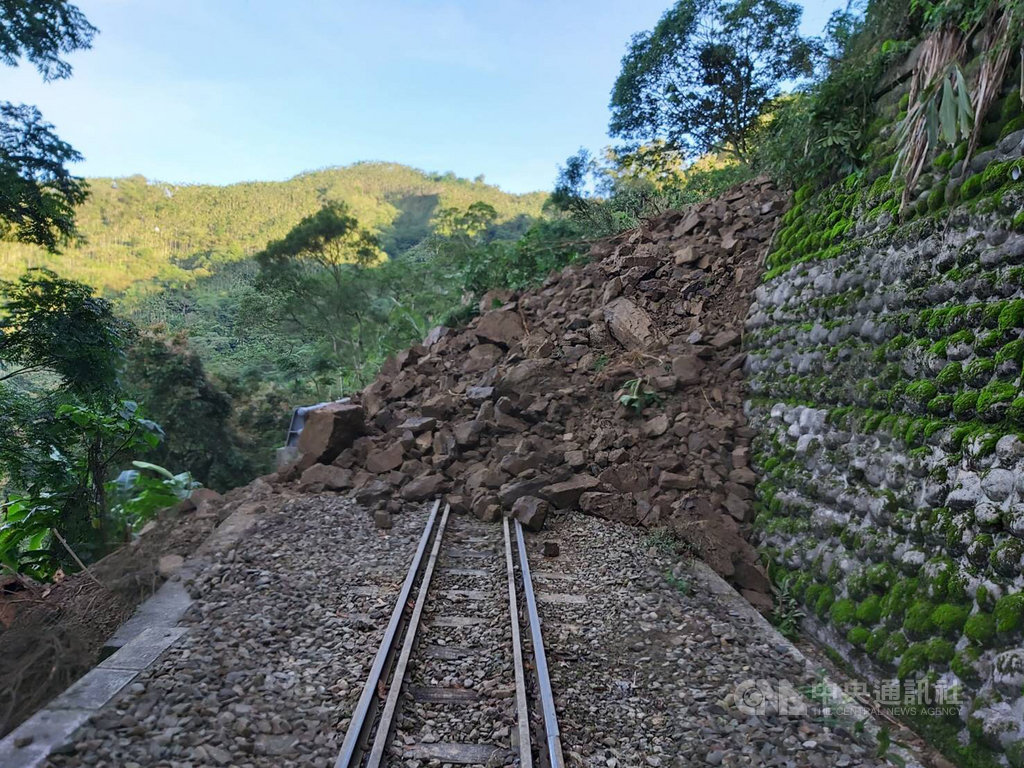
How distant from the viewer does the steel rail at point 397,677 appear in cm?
336

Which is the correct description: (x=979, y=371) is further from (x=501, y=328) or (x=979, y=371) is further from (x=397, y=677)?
(x=501, y=328)

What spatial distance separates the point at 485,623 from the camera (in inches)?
200

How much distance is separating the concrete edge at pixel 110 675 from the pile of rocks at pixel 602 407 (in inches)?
104

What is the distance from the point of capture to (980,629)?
3.54 metres

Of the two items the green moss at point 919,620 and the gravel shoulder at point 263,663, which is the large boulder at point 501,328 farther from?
the green moss at point 919,620

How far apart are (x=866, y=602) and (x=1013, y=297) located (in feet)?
7.69

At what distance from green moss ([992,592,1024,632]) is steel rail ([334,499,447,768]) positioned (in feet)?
11.8

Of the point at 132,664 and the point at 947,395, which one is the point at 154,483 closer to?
the point at 132,664

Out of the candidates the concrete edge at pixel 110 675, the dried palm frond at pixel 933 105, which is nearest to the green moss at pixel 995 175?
the dried palm frond at pixel 933 105

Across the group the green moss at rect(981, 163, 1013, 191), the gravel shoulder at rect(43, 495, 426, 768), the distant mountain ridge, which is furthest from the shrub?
the distant mountain ridge

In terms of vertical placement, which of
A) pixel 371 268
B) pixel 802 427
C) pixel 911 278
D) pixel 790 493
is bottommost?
pixel 790 493

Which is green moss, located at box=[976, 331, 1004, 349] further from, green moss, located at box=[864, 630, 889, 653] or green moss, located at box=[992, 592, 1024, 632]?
green moss, located at box=[864, 630, 889, 653]

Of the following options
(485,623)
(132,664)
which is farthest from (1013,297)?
Result: (132,664)

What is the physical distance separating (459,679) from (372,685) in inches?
24.4
